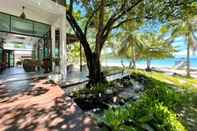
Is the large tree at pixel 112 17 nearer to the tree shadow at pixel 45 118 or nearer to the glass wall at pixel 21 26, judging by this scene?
→ the glass wall at pixel 21 26

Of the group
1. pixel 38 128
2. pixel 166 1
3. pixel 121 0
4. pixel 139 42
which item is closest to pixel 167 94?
pixel 166 1

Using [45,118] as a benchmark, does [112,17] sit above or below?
above

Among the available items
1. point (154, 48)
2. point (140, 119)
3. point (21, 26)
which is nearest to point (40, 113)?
point (140, 119)

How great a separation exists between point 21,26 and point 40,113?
8099mm

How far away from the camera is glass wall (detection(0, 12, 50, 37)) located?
36.8 feet

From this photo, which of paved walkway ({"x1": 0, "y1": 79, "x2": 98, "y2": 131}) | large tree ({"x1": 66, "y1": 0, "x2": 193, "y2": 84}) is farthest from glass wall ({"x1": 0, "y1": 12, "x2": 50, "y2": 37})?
paved walkway ({"x1": 0, "y1": 79, "x2": 98, "y2": 131})

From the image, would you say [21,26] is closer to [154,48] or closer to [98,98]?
[98,98]

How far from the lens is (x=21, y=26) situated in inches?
484

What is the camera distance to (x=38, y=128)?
4.93m

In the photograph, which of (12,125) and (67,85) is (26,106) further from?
(67,85)

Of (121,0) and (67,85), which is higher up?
(121,0)

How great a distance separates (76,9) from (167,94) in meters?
8.74

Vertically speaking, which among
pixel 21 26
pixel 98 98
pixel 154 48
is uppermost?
pixel 21 26

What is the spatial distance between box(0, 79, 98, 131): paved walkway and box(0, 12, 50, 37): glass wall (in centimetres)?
504
